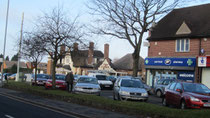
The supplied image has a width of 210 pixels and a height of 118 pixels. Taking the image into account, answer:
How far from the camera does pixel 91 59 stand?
68125mm

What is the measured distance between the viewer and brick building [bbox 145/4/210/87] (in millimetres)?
28062

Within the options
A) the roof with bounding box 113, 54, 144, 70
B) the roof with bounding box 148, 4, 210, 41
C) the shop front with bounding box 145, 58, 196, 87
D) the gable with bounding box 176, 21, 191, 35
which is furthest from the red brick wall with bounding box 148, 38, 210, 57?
the roof with bounding box 113, 54, 144, 70

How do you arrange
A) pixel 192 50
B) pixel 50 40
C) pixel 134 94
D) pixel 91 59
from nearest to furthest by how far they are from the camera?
pixel 134 94 < pixel 50 40 < pixel 192 50 < pixel 91 59

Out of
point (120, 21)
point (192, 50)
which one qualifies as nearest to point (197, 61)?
point (192, 50)

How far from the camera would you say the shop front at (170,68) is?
94.5 feet

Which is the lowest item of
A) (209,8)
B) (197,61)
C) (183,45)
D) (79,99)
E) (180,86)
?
(79,99)

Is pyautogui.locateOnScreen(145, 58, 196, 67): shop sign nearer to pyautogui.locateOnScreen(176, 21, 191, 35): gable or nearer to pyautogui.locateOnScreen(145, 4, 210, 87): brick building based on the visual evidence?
pyautogui.locateOnScreen(145, 4, 210, 87): brick building

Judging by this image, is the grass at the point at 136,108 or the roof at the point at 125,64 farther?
the roof at the point at 125,64

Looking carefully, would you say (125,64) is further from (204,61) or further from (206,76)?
(204,61)

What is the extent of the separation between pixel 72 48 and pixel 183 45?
14.9 meters

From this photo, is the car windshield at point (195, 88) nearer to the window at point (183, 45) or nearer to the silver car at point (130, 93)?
the silver car at point (130, 93)

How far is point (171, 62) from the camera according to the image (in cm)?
3052

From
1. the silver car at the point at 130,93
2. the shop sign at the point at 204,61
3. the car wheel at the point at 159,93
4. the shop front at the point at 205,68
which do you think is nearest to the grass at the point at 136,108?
the silver car at the point at 130,93

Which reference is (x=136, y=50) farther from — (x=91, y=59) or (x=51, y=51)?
(x=91, y=59)
